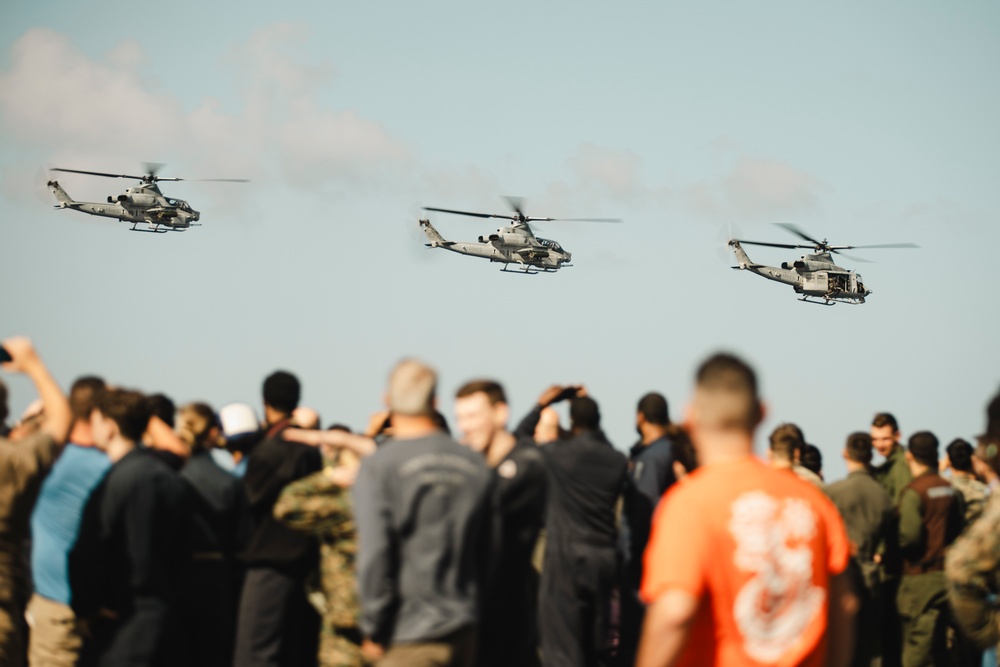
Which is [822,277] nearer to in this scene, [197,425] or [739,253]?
[739,253]

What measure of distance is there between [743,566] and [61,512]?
376 cm

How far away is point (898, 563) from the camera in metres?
9.67

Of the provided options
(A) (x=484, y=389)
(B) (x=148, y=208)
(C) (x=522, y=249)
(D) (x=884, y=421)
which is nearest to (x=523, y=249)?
(C) (x=522, y=249)

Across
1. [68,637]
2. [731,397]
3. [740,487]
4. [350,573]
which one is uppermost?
[731,397]

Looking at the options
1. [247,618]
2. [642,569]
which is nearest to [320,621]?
[247,618]

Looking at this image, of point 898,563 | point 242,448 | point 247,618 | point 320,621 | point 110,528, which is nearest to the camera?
point 110,528

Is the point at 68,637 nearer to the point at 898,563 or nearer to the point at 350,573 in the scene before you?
the point at 350,573

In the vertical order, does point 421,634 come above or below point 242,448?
below

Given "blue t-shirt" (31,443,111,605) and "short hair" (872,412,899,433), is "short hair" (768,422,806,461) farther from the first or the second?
"blue t-shirt" (31,443,111,605)

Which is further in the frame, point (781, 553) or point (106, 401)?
point (106, 401)

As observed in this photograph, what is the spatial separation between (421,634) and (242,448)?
137 inches

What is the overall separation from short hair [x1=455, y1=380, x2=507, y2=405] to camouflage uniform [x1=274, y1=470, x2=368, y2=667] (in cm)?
82

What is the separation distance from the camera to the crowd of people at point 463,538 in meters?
3.57

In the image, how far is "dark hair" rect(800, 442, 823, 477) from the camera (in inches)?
407
